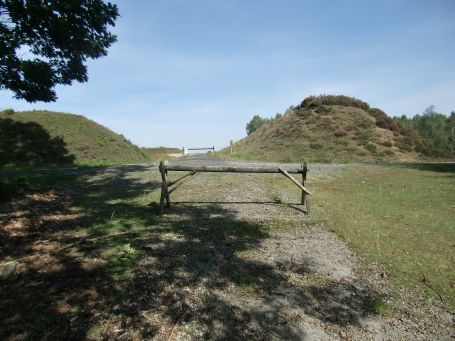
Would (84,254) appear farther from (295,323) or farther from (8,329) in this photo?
(295,323)

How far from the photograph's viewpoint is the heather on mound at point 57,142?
2309cm

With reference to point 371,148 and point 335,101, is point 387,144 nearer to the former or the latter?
point 371,148

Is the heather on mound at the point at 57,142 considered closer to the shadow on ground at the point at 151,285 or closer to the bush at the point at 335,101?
the shadow on ground at the point at 151,285

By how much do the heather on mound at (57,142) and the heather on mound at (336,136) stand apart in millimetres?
14333

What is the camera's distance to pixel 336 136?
32750mm

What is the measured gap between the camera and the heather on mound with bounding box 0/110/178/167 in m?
23.1

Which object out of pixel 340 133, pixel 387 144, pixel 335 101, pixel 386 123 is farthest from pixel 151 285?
pixel 335 101

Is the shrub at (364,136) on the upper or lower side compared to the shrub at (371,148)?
upper

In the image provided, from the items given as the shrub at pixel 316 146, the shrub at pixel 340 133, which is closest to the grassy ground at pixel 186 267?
the shrub at pixel 316 146

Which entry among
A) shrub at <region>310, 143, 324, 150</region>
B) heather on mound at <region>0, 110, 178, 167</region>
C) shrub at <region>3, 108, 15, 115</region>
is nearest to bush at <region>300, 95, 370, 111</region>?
shrub at <region>310, 143, 324, 150</region>

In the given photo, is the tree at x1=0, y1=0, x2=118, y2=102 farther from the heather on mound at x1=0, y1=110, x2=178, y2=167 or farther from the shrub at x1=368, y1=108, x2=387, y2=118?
the shrub at x1=368, y1=108, x2=387, y2=118

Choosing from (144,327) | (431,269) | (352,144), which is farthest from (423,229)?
(352,144)

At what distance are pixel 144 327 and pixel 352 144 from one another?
1216 inches

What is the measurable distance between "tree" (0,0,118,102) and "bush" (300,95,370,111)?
108 feet
